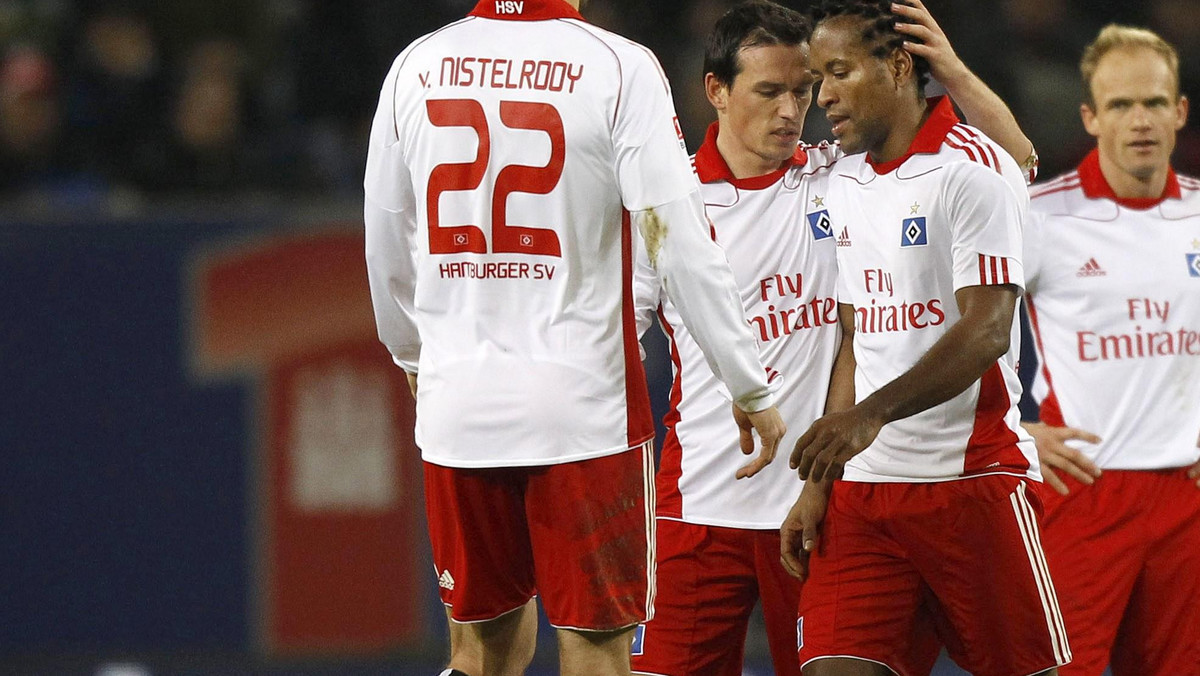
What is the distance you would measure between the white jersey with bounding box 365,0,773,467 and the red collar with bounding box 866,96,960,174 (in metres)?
0.63

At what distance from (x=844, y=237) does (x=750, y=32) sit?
0.75m

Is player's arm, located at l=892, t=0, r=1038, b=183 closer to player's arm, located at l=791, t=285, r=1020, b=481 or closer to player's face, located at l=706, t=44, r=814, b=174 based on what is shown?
player's face, located at l=706, t=44, r=814, b=174

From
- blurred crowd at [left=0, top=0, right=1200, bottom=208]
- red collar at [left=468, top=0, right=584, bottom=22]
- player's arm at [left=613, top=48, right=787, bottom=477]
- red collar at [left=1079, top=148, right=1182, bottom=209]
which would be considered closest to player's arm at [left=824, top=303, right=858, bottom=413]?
player's arm at [left=613, top=48, right=787, bottom=477]

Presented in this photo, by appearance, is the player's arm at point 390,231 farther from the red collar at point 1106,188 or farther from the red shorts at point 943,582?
the red collar at point 1106,188

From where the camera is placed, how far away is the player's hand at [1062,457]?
4984 mm

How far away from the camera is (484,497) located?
12.6 ft

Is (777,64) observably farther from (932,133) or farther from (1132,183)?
(1132,183)

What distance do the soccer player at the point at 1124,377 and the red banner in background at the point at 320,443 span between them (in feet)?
12.8

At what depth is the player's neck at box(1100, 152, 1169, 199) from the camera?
516cm

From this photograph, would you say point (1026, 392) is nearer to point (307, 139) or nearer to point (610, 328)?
point (307, 139)

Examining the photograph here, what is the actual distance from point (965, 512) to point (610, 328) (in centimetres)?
104

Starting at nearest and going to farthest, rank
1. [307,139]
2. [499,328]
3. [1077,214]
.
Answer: [499,328], [1077,214], [307,139]

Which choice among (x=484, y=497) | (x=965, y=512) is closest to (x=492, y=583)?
(x=484, y=497)

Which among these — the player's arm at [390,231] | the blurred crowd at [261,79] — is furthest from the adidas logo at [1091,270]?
the blurred crowd at [261,79]
